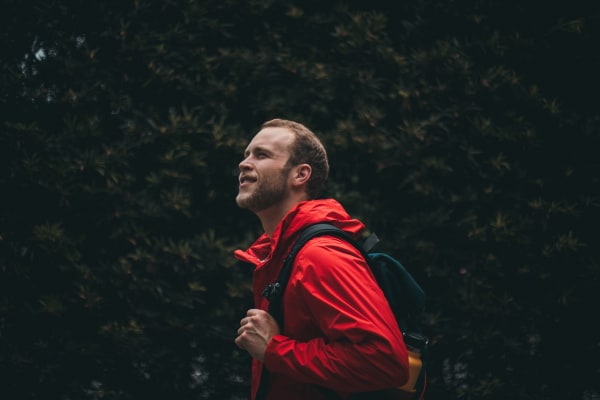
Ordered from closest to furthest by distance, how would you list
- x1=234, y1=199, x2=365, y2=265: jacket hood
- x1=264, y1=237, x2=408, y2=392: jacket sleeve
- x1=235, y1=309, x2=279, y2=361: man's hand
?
x1=264, y1=237, x2=408, y2=392: jacket sleeve < x1=235, y1=309, x2=279, y2=361: man's hand < x1=234, y1=199, x2=365, y2=265: jacket hood

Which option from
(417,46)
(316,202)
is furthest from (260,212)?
(417,46)

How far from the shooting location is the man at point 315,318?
1.69 meters

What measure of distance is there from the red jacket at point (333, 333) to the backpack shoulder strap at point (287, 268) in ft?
0.10

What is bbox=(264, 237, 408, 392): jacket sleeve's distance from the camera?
66.1 inches

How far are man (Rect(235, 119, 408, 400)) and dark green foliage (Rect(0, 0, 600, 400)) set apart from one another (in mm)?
1073

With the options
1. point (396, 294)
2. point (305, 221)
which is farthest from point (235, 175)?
point (396, 294)

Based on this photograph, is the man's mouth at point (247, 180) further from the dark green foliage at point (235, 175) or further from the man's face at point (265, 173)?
the dark green foliage at point (235, 175)

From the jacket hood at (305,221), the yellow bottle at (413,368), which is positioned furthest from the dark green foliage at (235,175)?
the yellow bottle at (413,368)

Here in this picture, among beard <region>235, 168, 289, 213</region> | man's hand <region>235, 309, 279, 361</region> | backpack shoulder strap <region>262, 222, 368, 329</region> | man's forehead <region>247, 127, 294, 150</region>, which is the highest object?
man's forehead <region>247, 127, 294, 150</region>

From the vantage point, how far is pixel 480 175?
133 inches

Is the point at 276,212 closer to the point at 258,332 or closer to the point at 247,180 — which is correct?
the point at 247,180

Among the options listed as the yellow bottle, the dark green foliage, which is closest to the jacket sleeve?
the yellow bottle

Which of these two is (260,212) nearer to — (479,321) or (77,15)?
(479,321)

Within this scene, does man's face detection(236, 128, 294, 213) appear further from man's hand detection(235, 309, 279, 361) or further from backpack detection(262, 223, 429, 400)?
man's hand detection(235, 309, 279, 361)
